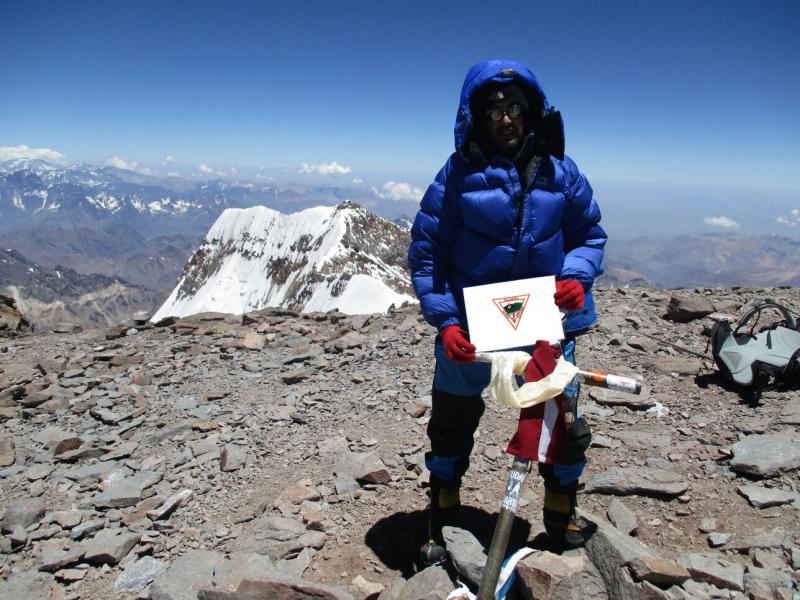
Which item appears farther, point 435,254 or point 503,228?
point 435,254

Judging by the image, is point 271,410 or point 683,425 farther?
point 271,410

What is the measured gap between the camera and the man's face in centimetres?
336

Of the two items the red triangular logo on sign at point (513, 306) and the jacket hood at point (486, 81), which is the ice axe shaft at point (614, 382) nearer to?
the red triangular logo on sign at point (513, 306)

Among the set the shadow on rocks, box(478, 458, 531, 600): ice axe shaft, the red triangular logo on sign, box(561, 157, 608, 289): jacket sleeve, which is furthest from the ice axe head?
the shadow on rocks

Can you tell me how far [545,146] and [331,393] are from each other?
19.6ft

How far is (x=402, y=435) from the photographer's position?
6.65m

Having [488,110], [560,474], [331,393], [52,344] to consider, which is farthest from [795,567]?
[52,344]

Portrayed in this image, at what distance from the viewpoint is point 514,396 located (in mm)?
2828

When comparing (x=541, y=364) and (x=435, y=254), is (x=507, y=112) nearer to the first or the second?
(x=435, y=254)

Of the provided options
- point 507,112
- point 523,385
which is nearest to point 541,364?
point 523,385

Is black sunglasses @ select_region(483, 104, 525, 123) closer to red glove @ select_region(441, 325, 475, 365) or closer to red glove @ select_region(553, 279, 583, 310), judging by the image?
red glove @ select_region(553, 279, 583, 310)

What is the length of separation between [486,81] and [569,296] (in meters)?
1.65

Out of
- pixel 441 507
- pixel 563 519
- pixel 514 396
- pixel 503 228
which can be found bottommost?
pixel 441 507

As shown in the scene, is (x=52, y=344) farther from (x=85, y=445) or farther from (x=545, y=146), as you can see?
(x=545, y=146)
